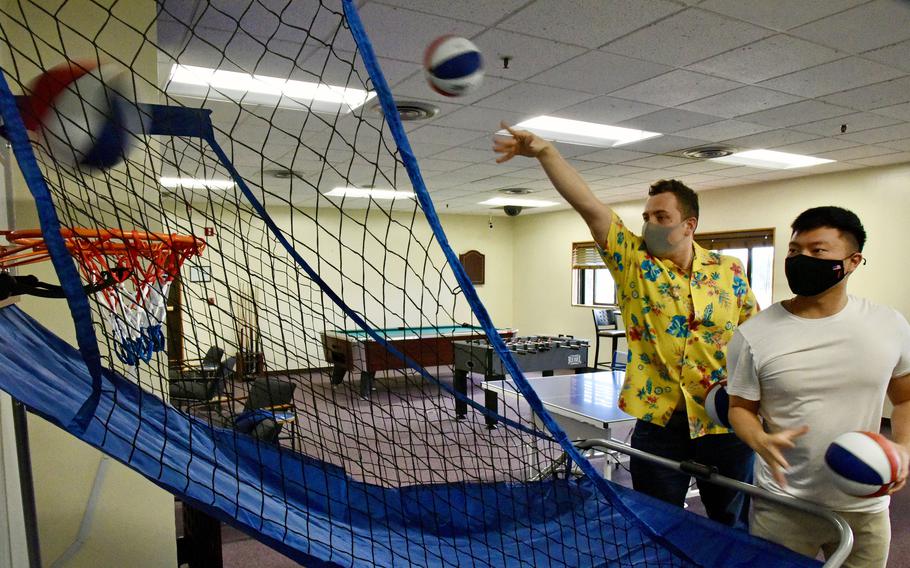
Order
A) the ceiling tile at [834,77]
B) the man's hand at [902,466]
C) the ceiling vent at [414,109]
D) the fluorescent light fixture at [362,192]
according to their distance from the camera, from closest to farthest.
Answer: the man's hand at [902,466], the ceiling tile at [834,77], the ceiling vent at [414,109], the fluorescent light fixture at [362,192]

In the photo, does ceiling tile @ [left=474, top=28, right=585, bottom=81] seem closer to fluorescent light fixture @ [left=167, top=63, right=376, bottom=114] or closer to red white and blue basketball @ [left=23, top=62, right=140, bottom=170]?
fluorescent light fixture @ [left=167, top=63, right=376, bottom=114]

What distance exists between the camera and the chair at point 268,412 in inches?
108

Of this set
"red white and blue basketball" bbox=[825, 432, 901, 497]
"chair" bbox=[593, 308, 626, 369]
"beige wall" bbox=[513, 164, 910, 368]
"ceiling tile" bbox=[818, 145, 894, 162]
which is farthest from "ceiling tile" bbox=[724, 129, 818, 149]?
"red white and blue basketball" bbox=[825, 432, 901, 497]

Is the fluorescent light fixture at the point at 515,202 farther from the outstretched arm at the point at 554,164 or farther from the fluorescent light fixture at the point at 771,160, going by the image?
the outstretched arm at the point at 554,164

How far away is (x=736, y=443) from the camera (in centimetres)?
160

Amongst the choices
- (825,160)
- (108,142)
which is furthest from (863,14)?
(825,160)

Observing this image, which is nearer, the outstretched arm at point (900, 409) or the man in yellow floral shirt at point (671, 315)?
the outstretched arm at point (900, 409)

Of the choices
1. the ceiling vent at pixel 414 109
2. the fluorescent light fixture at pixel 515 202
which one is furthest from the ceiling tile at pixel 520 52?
the fluorescent light fixture at pixel 515 202

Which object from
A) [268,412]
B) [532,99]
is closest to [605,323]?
[532,99]

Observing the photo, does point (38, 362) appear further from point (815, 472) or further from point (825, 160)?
point (825, 160)

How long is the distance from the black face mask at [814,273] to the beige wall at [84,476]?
2.17m

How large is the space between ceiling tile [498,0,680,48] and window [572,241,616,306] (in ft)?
20.0

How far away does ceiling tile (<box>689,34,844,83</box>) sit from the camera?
259 centimetres

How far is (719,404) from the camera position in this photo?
144cm
